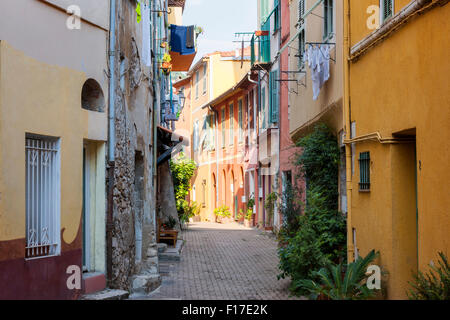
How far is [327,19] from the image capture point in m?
12.3

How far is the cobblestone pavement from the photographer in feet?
37.0

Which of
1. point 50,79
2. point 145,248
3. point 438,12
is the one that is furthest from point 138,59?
point 438,12

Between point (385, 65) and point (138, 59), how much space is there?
210 inches

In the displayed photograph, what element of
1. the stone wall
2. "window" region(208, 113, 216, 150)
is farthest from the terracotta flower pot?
"window" region(208, 113, 216, 150)

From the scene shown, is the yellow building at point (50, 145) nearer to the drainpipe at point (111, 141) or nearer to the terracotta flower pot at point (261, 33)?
the drainpipe at point (111, 141)

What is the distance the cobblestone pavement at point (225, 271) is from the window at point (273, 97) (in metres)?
4.09

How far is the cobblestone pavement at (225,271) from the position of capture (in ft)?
37.0

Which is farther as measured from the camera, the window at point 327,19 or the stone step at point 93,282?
the window at point 327,19

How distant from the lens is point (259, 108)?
2519cm

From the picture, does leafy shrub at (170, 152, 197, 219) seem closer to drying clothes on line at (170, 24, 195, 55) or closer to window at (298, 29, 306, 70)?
drying clothes on line at (170, 24, 195, 55)

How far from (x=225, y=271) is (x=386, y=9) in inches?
300

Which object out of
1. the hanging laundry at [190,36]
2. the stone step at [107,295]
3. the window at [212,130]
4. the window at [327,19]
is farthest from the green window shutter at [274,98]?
the window at [212,130]

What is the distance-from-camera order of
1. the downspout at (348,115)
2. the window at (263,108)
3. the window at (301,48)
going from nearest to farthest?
1. the downspout at (348,115)
2. the window at (301,48)
3. the window at (263,108)
